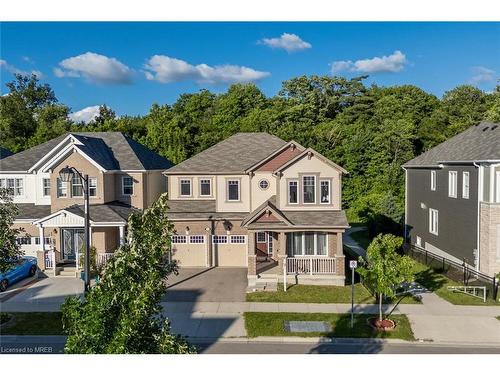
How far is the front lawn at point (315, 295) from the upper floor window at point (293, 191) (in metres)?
4.85

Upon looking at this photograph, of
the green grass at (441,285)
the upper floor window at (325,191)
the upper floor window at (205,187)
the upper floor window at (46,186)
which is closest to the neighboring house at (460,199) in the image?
the green grass at (441,285)

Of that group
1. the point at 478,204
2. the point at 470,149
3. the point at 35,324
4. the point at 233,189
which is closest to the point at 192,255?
the point at 233,189

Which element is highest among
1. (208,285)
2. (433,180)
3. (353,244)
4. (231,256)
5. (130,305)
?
(433,180)

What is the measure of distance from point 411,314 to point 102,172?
19128 millimetres

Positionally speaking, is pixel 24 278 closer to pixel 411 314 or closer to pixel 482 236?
pixel 411 314

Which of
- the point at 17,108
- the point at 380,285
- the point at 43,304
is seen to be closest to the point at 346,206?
the point at 380,285

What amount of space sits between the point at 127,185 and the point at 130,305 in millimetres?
21494

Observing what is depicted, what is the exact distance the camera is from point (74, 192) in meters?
26.4

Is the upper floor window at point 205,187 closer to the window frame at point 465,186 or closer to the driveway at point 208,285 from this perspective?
the driveway at point 208,285

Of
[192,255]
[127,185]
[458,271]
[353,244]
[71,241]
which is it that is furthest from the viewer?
[353,244]

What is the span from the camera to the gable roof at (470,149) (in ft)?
74.3

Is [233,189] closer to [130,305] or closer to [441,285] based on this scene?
[441,285]

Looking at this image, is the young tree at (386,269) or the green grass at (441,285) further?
the green grass at (441,285)

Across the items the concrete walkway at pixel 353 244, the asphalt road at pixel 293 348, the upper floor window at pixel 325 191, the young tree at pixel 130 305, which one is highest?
the upper floor window at pixel 325 191
